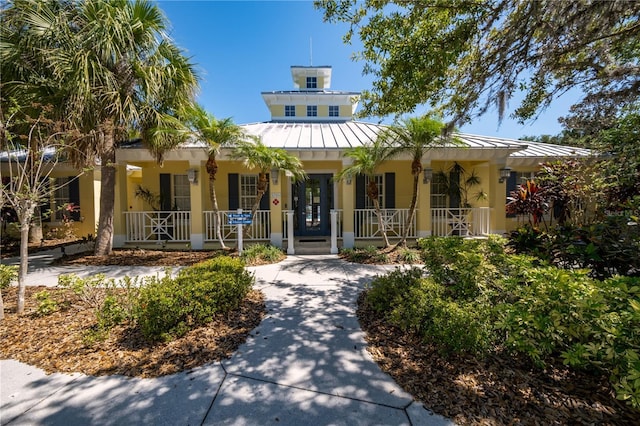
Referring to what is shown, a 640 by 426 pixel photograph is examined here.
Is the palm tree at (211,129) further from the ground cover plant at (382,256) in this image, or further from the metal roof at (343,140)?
the ground cover plant at (382,256)

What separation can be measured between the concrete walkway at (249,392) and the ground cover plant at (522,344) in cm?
35

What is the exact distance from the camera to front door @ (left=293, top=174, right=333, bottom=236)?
10320 mm

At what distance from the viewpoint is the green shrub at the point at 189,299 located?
314 cm

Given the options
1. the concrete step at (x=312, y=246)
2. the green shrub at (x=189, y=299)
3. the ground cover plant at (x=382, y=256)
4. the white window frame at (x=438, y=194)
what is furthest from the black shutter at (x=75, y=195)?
the white window frame at (x=438, y=194)

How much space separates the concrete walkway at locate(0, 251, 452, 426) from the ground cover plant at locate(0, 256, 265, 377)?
0.17 meters

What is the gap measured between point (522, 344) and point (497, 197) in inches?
322

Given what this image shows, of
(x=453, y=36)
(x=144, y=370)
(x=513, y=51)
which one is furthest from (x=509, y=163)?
(x=144, y=370)

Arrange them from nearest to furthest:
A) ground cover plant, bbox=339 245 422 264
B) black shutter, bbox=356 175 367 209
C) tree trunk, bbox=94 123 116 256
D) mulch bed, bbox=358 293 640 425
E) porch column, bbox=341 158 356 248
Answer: mulch bed, bbox=358 293 640 425 → ground cover plant, bbox=339 245 422 264 → tree trunk, bbox=94 123 116 256 → porch column, bbox=341 158 356 248 → black shutter, bbox=356 175 367 209

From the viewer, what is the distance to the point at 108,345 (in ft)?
10.2

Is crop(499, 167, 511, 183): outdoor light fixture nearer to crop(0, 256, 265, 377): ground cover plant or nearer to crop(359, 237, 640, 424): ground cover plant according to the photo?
crop(359, 237, 640, 424): ground cover plant

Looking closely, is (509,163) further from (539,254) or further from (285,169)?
(285,169)

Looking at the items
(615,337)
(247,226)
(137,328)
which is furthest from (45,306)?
(615,337)

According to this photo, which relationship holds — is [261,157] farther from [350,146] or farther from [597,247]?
[597,247]

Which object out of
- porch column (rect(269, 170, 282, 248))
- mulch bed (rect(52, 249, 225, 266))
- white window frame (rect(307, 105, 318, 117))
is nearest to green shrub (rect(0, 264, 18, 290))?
mulch bed (rect(52, 249, 225, 266))
